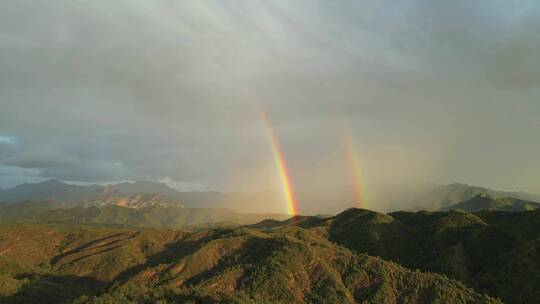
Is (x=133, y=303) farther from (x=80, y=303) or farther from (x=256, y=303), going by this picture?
(x=256, y=303)

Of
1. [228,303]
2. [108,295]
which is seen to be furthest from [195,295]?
[108,295]

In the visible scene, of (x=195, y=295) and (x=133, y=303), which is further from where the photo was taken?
(x=195, y=295)

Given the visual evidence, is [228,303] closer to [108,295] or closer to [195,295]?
[195,295]

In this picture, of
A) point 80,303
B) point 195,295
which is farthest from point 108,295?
point 195,295

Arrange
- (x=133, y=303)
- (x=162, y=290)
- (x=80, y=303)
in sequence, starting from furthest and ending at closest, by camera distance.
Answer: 1. (x=162, y=290)
2. (x=80, y=303)
3. (x=133, y=303)

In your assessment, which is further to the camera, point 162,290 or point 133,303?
point 162,290

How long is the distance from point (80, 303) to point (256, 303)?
232 feet

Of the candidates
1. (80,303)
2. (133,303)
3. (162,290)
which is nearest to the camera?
(133,303)

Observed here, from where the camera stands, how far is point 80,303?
545 ft

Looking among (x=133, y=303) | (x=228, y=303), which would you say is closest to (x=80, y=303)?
(x=133, y=303)

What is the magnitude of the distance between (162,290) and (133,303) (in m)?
26.7

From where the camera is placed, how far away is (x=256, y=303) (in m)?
183

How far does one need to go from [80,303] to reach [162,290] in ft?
104

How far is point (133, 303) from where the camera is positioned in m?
153
